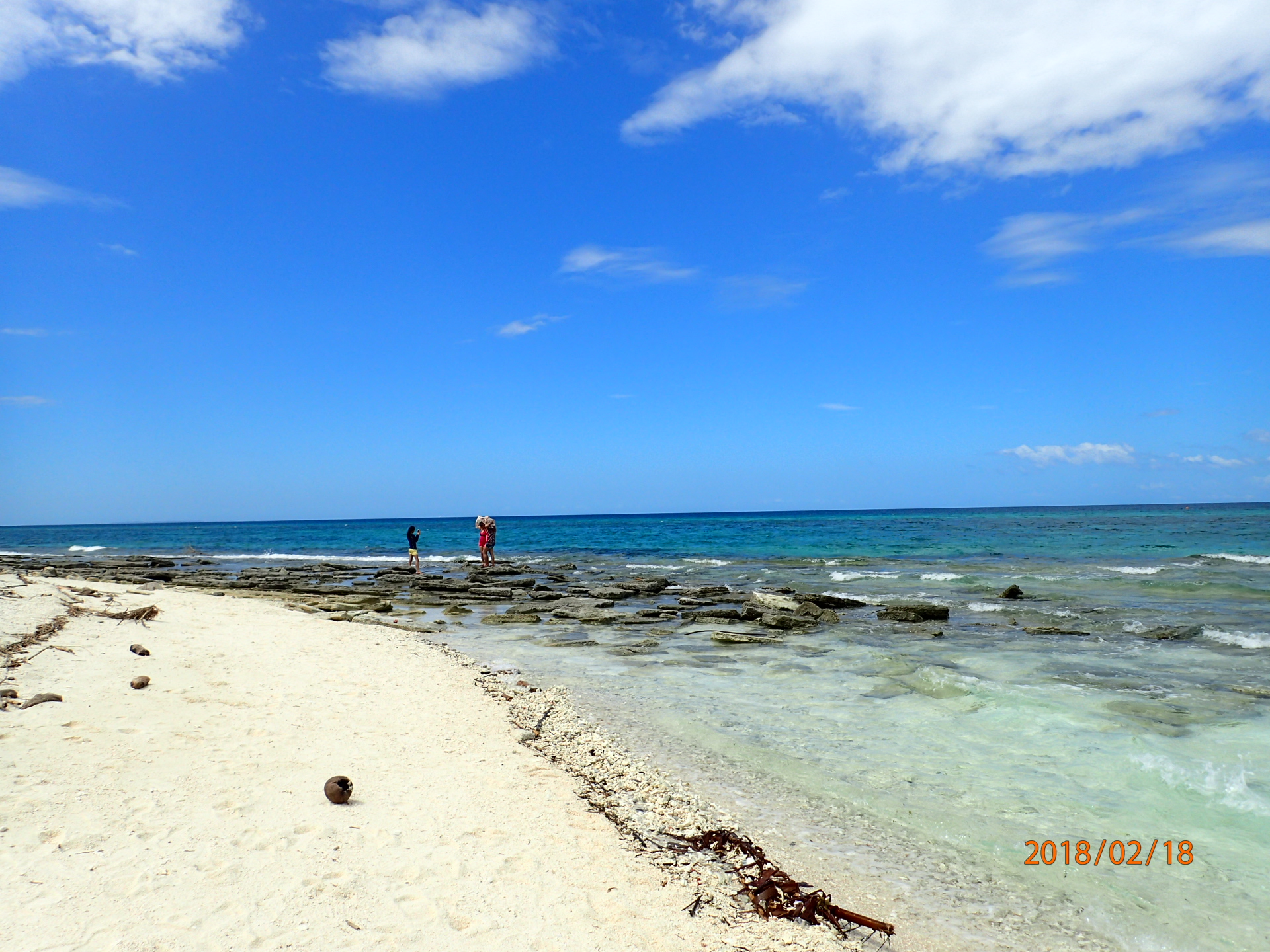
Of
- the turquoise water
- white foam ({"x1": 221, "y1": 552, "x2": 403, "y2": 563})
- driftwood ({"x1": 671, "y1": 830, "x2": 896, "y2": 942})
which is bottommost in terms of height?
white foam ({"x1": 221, "y1": 552, "x2": 403, "y2": 563})

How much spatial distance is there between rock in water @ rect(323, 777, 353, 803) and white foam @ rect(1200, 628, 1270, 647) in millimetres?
14701

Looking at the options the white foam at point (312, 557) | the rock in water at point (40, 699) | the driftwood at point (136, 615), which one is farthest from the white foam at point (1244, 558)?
the rock in water at point (40, 699)

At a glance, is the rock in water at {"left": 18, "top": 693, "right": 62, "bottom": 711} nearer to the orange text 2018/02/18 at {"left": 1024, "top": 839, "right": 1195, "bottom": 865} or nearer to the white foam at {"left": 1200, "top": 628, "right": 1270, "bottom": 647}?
the orange text 2018/02/18 at {"left": 1024, "top": 839, "right": 1195, "bottom": 865}

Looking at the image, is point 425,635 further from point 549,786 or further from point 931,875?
point 931,875

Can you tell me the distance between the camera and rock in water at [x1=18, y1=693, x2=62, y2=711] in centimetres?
600

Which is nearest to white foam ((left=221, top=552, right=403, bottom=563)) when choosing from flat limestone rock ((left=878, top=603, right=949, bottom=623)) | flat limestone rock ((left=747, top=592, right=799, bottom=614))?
flat limestone rock ((left=747, top=592, right=799, bottom=614))

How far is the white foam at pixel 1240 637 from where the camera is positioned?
494 inches

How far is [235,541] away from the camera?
2603 inches

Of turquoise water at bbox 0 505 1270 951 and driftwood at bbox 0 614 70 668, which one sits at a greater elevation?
driftwood at bbox 0 614 70 668

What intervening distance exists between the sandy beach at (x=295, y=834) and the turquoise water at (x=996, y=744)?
1.37m

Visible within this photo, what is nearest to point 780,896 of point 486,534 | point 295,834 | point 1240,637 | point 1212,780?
point 295,834

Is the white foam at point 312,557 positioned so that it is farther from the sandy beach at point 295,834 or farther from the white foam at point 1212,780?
the white foam at point 1212,780

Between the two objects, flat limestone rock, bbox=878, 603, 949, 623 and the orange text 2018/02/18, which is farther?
flat limestone rock, bbox=878, 603, 949, 623

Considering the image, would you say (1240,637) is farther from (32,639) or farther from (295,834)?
(32,639)
